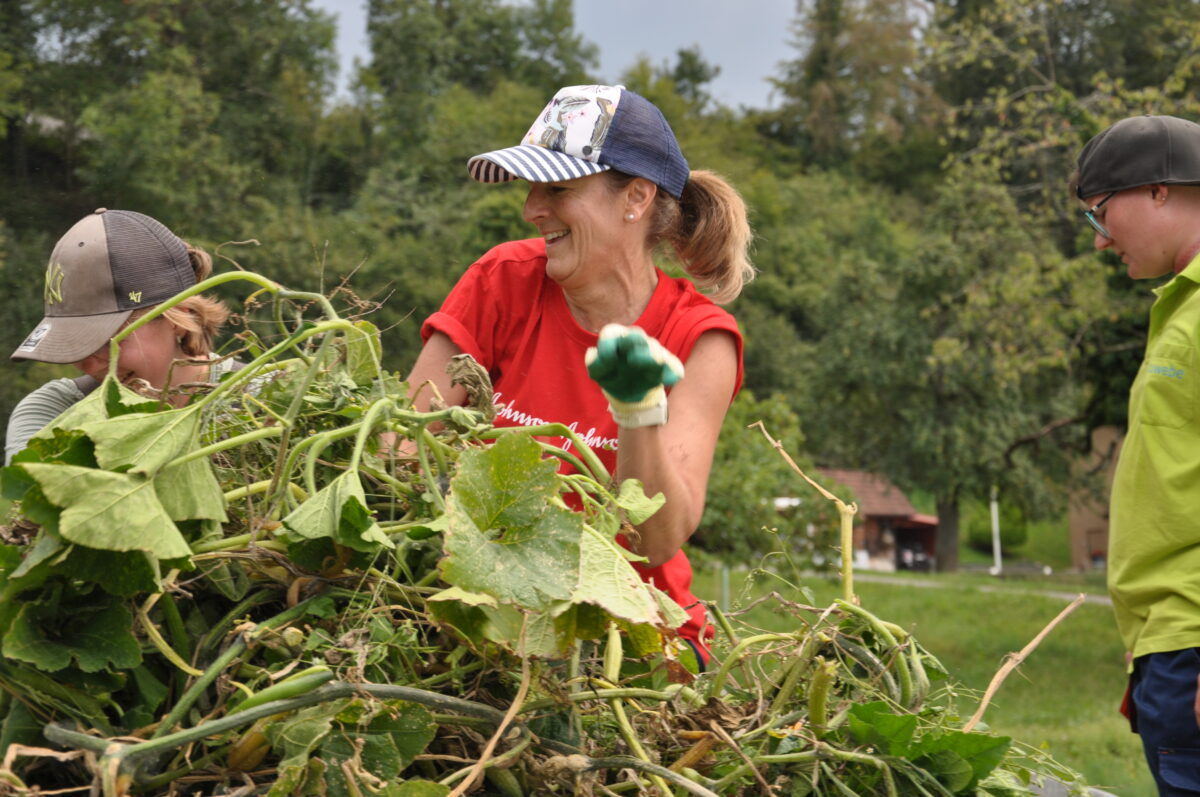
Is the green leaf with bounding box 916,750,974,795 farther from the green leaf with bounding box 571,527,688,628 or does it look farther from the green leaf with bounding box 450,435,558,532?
the green leaf with bounding box 450,435,558,532

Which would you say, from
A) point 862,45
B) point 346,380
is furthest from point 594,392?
point 862,45

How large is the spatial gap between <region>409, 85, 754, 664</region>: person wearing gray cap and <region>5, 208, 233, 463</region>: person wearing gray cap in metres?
0.42

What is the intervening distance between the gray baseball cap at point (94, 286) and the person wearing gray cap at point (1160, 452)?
206 cm

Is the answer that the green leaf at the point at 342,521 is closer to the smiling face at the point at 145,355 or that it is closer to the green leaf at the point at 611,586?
the green leaf at the point at 611,586

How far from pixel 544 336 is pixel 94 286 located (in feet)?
2.57

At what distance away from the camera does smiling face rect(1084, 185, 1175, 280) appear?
2791 mm

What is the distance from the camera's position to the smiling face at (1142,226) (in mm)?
2791

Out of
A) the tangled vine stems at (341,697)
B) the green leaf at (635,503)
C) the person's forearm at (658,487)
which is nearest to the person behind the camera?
the tangled vine stems at (341,697)

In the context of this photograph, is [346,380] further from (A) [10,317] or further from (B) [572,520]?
(A) [10,317]

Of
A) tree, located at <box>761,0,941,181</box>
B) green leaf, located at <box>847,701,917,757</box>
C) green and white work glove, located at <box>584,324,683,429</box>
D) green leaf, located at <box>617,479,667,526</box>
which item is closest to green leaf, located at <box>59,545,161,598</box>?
green leaf, located at <box>617,479,667,526</box>

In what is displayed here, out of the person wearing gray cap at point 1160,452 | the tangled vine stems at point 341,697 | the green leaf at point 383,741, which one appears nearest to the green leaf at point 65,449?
the tangled vine stems at point 341,697

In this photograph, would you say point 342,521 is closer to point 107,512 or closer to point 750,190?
point 107,512

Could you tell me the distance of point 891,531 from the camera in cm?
4066

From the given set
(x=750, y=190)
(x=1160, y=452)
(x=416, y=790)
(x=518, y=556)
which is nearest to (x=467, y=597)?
(x=518, y=556)
